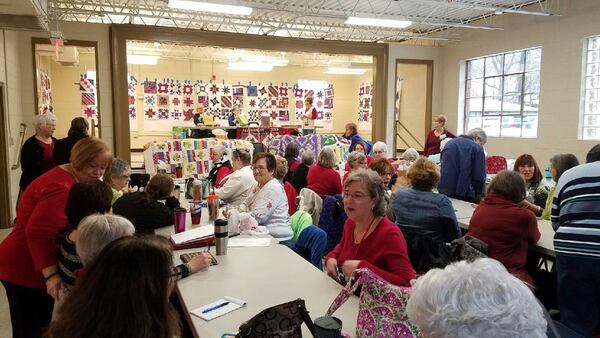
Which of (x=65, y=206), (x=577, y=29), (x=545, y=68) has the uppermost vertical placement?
(x=577, y=29)

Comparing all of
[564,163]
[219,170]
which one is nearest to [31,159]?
[219,170]

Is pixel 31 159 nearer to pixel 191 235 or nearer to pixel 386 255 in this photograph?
pixel 191 235

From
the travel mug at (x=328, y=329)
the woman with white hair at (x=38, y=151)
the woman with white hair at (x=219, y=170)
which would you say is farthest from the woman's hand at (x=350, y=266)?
the woman with white hair at (x=38, y=151)

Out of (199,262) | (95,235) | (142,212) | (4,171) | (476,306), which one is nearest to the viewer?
(476,306)

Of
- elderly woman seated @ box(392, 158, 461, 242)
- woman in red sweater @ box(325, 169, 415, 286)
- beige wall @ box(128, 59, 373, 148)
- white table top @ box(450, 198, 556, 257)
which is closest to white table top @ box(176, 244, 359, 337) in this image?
woman in red sweater @ box(325, 169, 415, 286)

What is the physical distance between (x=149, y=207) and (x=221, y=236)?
0.85 m

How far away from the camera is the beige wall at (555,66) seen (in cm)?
716

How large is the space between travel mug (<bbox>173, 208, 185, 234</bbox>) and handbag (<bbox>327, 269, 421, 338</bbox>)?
183 centimetres

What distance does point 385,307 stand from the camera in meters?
1.44

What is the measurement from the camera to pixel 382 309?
56.6 inches

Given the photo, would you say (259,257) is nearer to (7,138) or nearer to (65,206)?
(65,206)

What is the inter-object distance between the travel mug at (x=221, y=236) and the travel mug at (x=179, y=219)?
0.55 meters

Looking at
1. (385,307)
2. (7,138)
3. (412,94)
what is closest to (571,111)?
(412,94)

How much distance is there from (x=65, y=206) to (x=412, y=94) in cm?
1110
